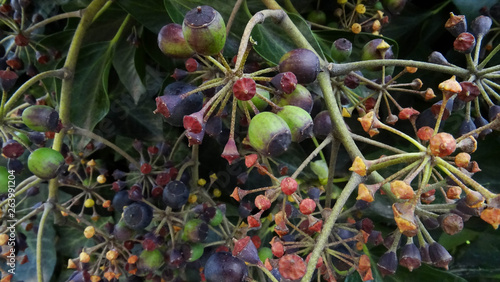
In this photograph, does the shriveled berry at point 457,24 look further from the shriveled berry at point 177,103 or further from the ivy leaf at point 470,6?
the shriveled berry at point 177,103

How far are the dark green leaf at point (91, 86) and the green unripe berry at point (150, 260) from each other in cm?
31

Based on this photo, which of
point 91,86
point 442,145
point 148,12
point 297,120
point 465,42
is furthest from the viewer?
point 91,86

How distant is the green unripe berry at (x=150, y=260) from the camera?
0.87m

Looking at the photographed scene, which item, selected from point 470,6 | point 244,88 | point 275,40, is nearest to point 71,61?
point 275,40

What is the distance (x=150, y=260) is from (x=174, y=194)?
0.50 ft

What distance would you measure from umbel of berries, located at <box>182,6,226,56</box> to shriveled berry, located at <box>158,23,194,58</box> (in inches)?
3.1

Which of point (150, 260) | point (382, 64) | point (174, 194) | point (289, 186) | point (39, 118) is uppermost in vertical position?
point (382, 64)

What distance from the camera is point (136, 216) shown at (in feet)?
2.79

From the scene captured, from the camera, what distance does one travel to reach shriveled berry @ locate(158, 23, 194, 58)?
57cm

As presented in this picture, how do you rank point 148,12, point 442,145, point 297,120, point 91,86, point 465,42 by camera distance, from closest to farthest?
point 442,145, point 297,120, point 465,42, point 148,12, point 91,86

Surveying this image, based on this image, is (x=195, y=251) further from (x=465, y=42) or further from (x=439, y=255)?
(x=465, y=42)

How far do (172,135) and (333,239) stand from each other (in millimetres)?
500

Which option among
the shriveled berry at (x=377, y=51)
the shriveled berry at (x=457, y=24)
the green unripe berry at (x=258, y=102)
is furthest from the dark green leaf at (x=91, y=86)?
the shriveled berry at (x=457, y=24)

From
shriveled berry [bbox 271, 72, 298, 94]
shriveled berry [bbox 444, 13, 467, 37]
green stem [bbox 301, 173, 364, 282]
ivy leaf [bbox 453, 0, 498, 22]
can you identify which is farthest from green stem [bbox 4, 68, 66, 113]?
ivy leaf [bbox 453, 0, 498, 22]
